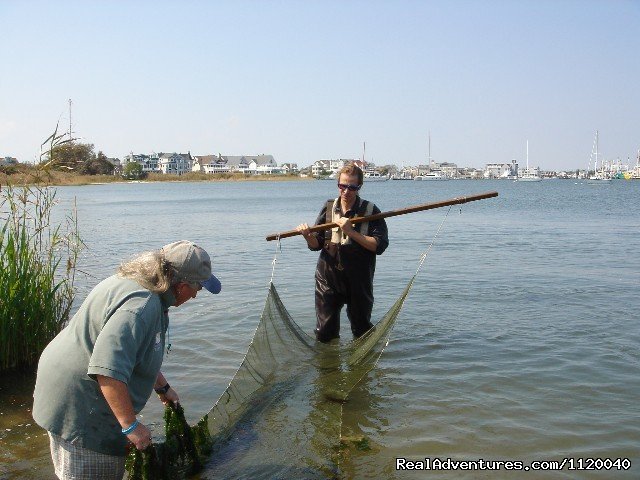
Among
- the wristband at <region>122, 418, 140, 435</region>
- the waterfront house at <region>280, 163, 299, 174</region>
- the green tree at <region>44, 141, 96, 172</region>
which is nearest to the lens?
the wristband at <region>122, 418, 140, 435</region>

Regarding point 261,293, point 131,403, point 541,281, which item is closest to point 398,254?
point 541,281

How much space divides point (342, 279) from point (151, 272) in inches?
124

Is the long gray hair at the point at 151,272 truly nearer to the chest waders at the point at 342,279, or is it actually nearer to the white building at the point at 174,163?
the chest waders at the point at 342,279

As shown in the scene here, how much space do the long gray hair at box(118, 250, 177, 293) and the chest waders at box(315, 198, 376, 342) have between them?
2962mm

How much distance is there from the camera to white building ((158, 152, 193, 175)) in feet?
498

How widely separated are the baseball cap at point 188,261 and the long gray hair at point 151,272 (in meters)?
0.03

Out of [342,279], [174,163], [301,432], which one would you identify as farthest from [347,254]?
[174,163]

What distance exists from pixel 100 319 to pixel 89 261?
14.0m

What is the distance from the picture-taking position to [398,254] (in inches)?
684

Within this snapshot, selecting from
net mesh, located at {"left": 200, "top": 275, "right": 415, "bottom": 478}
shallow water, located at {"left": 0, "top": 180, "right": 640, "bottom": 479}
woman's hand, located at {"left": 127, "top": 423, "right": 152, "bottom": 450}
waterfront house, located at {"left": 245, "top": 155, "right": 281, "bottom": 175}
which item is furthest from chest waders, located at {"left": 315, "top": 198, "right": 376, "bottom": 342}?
waterfront house, located at {"left": 245, "top": 155, "right": 281, "bottom": 175}

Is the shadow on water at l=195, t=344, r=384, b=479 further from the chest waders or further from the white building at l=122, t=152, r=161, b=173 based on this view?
the white building at l=122, t=152, r=161, b=173

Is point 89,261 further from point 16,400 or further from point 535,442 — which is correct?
point 535,442

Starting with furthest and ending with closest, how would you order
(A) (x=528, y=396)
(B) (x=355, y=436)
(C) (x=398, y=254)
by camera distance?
(C) (x=398, y=254)
(A) (x=528, y=396)
(B) (x=355, y=436)

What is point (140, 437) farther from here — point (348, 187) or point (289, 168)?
point (289, 168)
